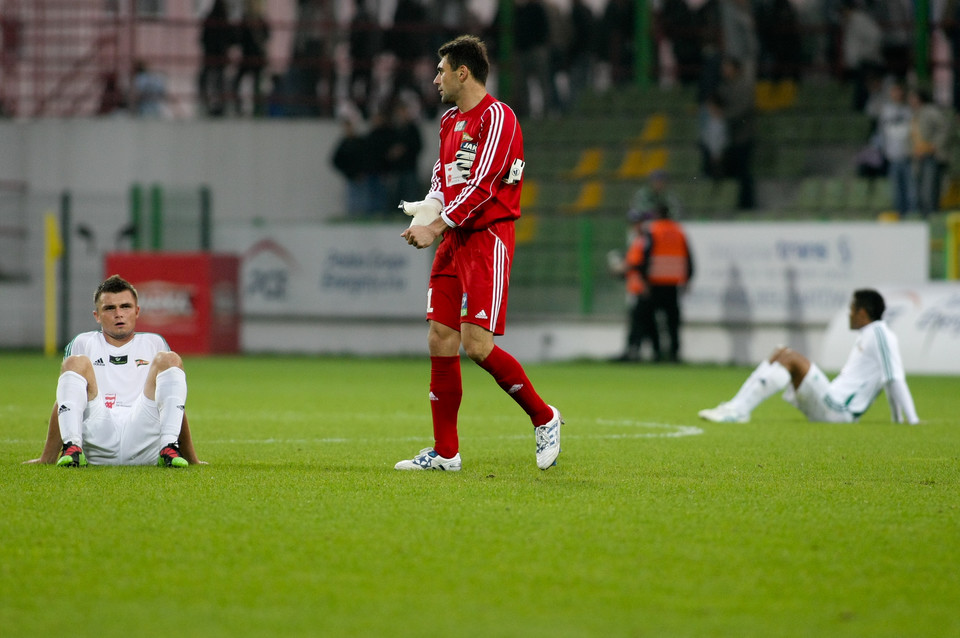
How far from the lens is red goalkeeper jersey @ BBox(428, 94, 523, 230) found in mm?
6598

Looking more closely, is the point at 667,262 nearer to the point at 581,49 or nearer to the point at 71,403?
the point at 581,49

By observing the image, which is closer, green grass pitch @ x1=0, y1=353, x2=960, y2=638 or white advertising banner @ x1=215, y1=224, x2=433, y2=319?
green grass pitch @ x1=0, y1=353, x2=960, y2=638

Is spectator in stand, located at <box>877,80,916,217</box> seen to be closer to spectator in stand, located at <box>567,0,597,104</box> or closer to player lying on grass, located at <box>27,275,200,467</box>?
spectator in stand, located at <box>567,0,597,104</box>

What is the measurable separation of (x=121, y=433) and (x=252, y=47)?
1757 centimetres

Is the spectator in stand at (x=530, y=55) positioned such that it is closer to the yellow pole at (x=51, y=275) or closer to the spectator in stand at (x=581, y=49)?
the spectator in stand at (x=581, y=49)

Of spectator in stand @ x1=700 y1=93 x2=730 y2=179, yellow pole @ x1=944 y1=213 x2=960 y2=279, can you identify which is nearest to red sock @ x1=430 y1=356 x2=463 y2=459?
yellow pole @ x1=944 y1=213 x2=960 y2=279

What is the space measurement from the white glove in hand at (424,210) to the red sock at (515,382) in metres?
0.70

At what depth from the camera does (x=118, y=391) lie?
6.71m

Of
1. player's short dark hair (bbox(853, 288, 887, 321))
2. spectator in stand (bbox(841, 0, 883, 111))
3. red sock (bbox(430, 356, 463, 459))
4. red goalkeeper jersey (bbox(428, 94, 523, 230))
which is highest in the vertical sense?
spectator in stand (bbox(841, 0, 883, 111))

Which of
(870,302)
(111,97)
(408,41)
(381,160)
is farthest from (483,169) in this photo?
(111,97)

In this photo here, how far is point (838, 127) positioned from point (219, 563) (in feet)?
60.1

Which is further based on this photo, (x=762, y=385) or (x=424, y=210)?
(x=762, y=385)

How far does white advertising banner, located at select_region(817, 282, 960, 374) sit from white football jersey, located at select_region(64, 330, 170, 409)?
11.0m

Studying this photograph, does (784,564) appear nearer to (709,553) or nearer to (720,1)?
(709,553)
